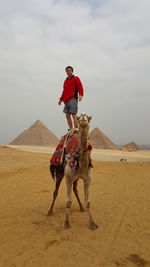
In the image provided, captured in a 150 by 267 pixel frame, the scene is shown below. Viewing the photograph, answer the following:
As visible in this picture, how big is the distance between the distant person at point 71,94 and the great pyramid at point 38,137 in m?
48.1

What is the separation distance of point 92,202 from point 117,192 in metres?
1.56

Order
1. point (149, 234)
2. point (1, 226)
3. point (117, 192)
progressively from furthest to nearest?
point (117, 192) → point (1, 226) → point (149, 234)

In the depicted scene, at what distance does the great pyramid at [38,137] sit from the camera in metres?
54.2

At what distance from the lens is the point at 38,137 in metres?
55.3

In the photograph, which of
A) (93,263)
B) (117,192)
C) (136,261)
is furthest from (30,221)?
(117,192)

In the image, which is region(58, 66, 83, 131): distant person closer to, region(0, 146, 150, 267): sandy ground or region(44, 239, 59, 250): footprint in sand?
region(0, 146, 150, 267): sandy ground

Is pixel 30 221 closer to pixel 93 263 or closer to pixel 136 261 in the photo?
pixel 93 263

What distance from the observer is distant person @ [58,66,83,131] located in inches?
207

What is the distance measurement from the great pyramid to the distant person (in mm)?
48140

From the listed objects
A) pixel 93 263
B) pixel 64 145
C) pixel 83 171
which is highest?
pixel 64 145

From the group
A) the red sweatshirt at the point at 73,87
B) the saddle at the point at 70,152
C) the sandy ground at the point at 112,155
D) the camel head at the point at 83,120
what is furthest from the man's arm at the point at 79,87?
the sandy ground at the point at 112,155

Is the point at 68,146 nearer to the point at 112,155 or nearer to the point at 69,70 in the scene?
the point at 69,70

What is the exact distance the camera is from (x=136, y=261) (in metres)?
2.95

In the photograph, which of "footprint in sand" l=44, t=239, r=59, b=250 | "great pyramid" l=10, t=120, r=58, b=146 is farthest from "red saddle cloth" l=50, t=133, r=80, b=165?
"great pyramid" l=10, t=120, r=58, b=146
